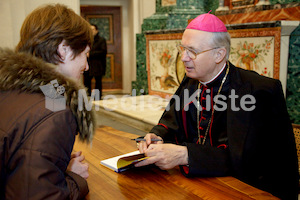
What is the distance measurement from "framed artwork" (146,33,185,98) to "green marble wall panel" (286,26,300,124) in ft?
5.71

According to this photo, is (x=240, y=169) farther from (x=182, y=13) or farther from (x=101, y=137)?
(x=182, y=13)

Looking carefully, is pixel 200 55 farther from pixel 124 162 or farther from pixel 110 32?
pixel 110 32

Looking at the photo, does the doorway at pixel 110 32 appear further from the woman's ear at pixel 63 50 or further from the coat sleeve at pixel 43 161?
the coat sleeve at pixel 43 161

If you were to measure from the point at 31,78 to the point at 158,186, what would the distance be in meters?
0.73

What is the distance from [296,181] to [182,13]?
422 cm

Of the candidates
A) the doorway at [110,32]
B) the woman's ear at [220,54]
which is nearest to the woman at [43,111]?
the woman's ear at [220,54]

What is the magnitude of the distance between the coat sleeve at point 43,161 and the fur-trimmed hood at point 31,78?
77 millimetres

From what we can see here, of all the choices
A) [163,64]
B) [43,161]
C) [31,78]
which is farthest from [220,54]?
[163,64]

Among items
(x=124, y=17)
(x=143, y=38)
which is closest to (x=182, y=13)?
(x=143, y=38)

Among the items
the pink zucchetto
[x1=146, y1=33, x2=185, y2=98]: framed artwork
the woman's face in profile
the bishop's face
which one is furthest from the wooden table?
[x1=146, y1=33, x2=185, y2=98]: framed artwork

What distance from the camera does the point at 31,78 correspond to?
3.75 ft

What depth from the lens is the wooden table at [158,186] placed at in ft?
4.29

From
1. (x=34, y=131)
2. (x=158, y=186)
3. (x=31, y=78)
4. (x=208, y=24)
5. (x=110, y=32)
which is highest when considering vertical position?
(x=110, y=32)

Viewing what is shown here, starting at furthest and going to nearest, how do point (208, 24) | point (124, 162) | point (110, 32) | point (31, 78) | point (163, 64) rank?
point (110, 32), point (163, 64), point (208, 24), point (124, 162), point (31, 78)
